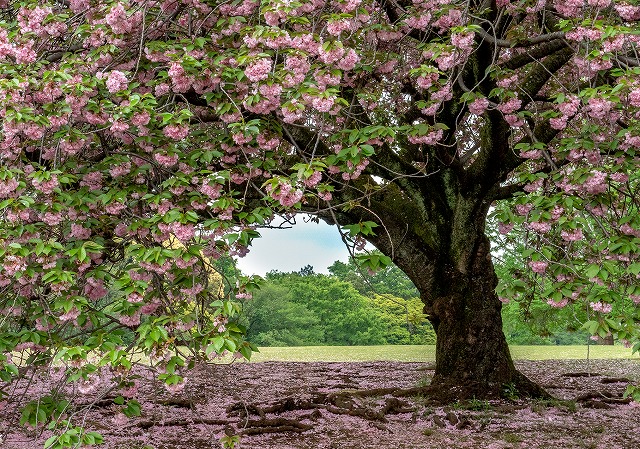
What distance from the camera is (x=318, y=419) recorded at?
27.9 feet

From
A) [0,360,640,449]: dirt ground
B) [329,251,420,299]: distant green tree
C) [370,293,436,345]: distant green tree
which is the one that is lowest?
[0,360,640,449]: dirt ground

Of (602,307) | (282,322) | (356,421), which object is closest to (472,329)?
(356,421)

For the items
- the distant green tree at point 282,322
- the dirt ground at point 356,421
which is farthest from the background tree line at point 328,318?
the dirt ground at point 356,421

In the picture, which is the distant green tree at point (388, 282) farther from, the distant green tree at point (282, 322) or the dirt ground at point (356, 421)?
the dirt ground at point (356, 421)

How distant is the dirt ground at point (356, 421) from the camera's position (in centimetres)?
729

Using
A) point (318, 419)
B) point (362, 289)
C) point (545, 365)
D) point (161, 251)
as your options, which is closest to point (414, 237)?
point (318, 419)

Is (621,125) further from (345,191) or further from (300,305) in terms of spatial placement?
(300,305)

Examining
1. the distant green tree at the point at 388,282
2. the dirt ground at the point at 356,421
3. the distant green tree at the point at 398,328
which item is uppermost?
the distant green tree at the point at 388,282

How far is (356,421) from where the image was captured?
27.4ft

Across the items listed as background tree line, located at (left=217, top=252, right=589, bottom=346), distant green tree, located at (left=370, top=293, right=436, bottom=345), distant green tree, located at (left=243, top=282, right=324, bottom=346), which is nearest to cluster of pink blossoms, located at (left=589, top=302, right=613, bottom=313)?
background tree line, located at (left=217, top=252, right=589, bottom=346)

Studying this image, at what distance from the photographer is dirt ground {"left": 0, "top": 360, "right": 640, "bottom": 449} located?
23.9 ft

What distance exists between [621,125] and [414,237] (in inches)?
131

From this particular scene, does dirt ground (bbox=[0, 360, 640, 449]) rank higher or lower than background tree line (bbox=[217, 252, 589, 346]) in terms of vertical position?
lower

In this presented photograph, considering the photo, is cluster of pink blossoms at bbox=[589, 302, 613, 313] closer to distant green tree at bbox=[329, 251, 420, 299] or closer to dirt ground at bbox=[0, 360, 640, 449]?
dirt ground at bbox=[0, 360, 640, 449]
